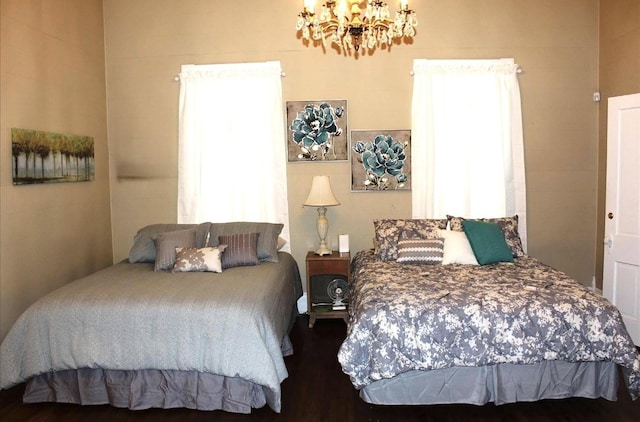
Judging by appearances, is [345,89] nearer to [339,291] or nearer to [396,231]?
[396,231]

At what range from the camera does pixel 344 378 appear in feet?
12.0

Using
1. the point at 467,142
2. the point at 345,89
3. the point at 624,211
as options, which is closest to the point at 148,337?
the point at 345,89

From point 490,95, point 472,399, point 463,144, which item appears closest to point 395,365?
point 472,399

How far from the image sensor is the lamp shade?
4902 millimetres

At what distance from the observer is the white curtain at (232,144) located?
522 cm

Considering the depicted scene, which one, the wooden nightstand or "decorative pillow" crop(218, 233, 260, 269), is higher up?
"decorative pillow" crop(218, 233, 260, 269)

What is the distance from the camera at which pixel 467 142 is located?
519 centimetres

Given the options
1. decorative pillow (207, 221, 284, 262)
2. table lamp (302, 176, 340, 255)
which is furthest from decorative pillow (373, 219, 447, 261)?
decorative pillow (207, 221, 284, 262)

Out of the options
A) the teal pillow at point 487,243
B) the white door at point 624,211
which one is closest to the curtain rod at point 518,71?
the white door at point 624,211

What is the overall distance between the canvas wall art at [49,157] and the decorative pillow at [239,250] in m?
1.49

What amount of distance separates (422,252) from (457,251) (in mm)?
287

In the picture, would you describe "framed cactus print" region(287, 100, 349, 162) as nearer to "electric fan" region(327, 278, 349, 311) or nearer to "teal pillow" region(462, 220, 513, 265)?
"electric fan" region(327, 278, 349, 311)

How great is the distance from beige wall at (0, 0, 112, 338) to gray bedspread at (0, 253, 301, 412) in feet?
2.73

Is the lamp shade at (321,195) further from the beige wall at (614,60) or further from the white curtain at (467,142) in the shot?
the beige wall at (614,60)
